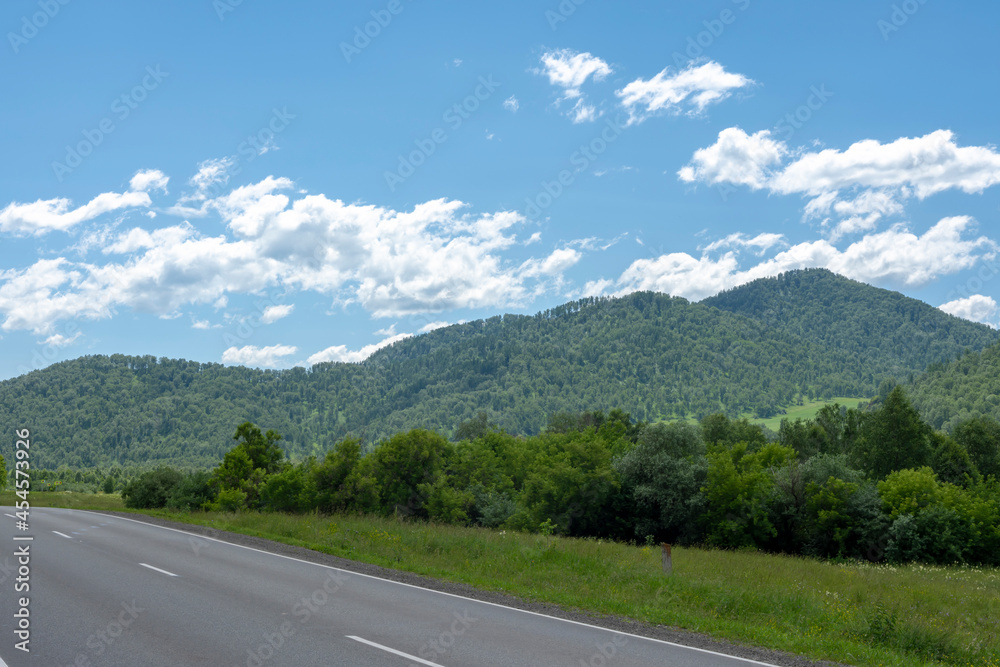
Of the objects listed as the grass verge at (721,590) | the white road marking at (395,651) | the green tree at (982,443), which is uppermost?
the green tree at (982,443)

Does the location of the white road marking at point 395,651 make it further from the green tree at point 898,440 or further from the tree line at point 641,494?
the green tree at point 898,440

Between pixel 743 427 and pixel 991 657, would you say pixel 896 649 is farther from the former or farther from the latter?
pixel 743 427

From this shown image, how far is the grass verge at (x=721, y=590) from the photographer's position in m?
11.2

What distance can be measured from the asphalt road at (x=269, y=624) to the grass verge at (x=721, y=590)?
7.11 ft

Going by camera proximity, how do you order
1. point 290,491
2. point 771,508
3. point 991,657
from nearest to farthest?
point 991,657 < point 771,508 < point 290,491

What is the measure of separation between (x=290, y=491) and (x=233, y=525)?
59.2 feet

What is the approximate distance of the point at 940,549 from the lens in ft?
118

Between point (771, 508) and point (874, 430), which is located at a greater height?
point (874, 430)

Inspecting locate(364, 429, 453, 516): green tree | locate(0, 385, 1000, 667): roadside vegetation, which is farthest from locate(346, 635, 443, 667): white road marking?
locate(364, 429, 453, 516): green tree

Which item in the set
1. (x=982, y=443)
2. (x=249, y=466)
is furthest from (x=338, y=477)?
(x=982, y=443)

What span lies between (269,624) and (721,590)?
9.76 meters

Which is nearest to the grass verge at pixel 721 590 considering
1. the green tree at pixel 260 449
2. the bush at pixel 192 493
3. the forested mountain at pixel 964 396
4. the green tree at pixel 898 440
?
the bush at pixel 192 493

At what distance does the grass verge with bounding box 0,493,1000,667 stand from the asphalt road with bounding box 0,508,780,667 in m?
2.17

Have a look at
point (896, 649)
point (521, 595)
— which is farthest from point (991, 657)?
point (521, 595)
